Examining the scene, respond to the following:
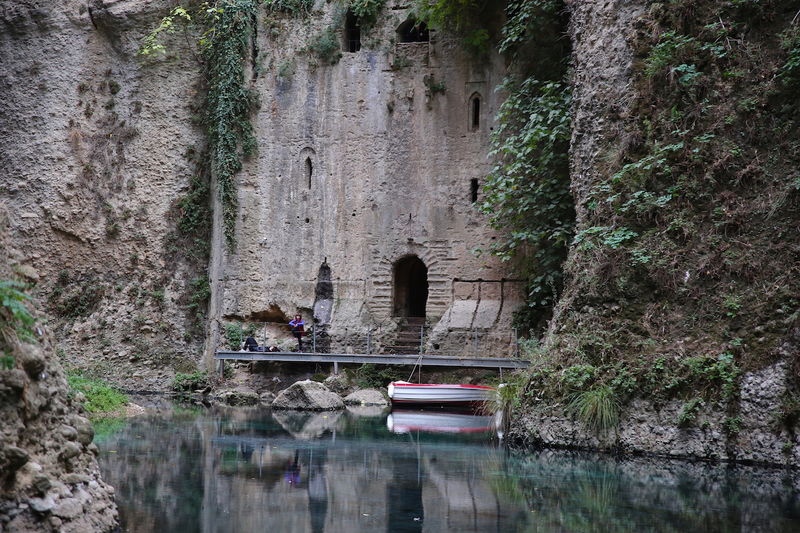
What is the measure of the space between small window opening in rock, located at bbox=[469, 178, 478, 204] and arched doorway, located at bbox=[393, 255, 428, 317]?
2.40 m

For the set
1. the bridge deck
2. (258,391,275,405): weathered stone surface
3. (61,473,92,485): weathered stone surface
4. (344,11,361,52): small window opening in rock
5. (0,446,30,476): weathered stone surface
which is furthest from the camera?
(344,11,361,52): small window opening in rock

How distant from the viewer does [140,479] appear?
32.2 ft

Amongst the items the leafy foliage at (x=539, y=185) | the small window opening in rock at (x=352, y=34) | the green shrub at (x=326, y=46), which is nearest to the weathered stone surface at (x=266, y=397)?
the leafy foliage at (x=539, y=185)

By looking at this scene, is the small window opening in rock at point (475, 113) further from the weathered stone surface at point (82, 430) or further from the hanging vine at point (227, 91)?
the weathered stone surface at point (82, 430)

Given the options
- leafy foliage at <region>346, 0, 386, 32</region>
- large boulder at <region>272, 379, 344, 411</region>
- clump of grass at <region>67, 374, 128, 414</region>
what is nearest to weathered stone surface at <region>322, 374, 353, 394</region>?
large boulder at <region>272, 379, 344, 411</region>

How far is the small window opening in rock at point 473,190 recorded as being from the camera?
24.6m

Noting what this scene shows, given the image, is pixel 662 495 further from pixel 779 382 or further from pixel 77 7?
pixel 77 7

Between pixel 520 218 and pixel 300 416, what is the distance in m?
7.26

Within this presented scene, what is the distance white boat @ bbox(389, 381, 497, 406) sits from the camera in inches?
811

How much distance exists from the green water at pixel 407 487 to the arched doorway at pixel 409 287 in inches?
450

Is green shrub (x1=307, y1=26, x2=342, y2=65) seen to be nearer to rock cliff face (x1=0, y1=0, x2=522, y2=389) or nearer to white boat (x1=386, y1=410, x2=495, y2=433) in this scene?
rock cliff face (x1=0, y1=0, x2=522, y2=389)

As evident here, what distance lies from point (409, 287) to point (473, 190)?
3.95 metres

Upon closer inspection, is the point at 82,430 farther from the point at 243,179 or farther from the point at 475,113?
the point at 475,113

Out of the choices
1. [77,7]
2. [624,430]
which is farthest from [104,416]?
[77,7]
